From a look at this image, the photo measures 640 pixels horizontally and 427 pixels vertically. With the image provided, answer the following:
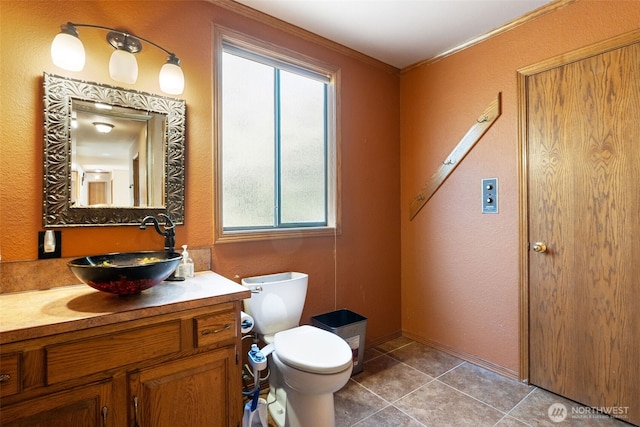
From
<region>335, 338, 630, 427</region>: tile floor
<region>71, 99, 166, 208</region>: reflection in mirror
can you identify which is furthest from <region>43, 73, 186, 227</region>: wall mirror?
<region>335, 338, 630, 427</region>: tile floor

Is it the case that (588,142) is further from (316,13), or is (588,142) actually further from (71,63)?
(71,63)

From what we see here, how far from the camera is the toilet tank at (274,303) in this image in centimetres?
188

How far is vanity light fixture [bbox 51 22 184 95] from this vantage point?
1.42 meters

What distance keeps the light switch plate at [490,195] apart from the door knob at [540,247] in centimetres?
34

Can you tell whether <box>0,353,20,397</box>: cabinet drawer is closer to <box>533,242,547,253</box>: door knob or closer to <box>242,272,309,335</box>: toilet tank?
<box>242,272,309,335</box>: toilet tank

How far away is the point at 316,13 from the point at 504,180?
1.71 m

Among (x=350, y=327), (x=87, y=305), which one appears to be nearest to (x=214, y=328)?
(x=87, y=305)

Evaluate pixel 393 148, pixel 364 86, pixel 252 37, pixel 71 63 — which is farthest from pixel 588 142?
pixel 71 63

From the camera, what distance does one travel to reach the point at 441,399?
6.58ft

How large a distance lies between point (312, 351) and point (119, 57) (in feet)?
5.65

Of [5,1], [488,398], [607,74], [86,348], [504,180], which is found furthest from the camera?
[504,180]

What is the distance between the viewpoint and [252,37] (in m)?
2.08

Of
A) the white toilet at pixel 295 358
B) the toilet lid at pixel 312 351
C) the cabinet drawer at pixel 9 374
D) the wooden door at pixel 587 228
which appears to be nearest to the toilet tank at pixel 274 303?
the white toilet at pixel 295 358

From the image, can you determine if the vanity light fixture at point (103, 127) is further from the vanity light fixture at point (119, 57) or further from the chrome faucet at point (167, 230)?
the chrome faucet at point (167, 230)
